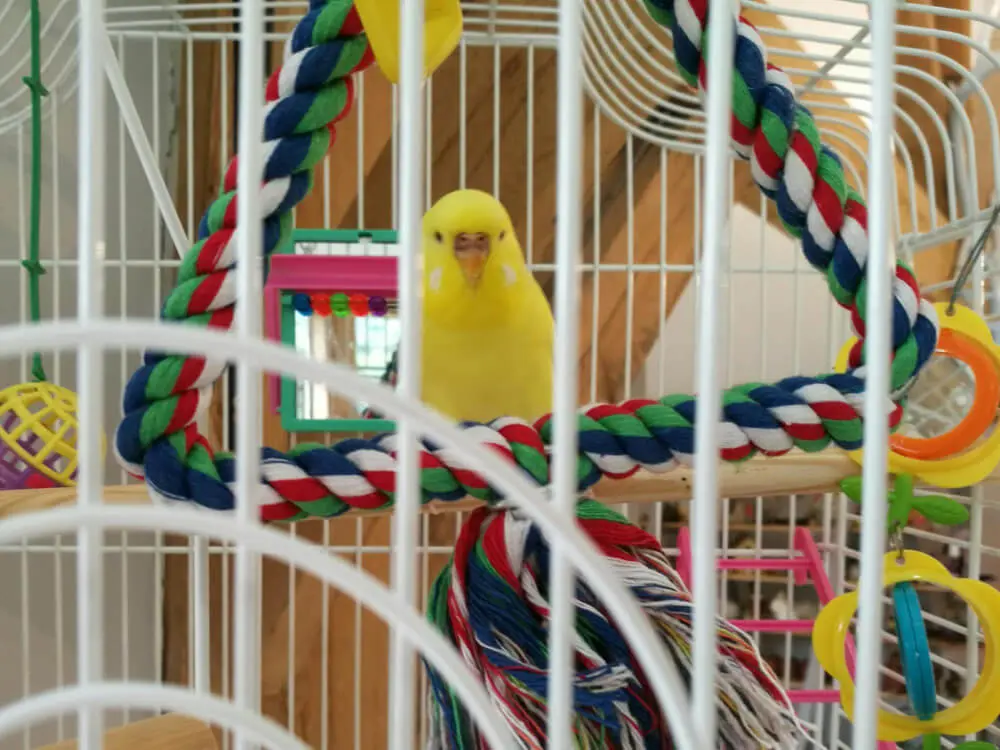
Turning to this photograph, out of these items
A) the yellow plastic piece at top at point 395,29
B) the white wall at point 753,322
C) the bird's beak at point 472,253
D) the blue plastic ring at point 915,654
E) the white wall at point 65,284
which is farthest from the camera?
the white wall at point 753,322

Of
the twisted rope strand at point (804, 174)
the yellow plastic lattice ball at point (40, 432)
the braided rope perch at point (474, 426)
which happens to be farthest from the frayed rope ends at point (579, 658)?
the yellow plastic lattice ball at point (40, 432)

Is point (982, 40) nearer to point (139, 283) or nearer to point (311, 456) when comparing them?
point (311, 456)

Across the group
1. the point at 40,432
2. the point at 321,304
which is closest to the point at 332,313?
the point at 321,304

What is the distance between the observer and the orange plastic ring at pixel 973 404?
1.79 ft

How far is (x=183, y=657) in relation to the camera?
1177mm

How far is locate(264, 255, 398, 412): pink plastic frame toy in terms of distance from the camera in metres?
0.68

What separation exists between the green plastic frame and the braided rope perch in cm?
31

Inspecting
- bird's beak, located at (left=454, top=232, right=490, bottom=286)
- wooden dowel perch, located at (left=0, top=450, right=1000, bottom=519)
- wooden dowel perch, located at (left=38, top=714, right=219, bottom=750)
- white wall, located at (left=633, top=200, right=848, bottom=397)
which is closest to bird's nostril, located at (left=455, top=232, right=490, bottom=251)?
bird's beak, located at (left=454, top=232, right=490, bottom=286)

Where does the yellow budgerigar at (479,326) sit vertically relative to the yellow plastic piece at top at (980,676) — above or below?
above

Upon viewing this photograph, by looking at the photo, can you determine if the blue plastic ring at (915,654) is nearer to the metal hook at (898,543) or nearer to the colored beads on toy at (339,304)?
the metal hook at (898,543)

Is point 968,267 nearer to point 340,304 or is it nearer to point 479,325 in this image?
→ point 479,325

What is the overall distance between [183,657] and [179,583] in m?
0.12

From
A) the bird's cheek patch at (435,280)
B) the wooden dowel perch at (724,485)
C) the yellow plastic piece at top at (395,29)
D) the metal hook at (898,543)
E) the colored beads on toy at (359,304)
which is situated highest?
the yellow plastic piece at top at (395,29)

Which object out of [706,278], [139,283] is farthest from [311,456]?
[139,283]
